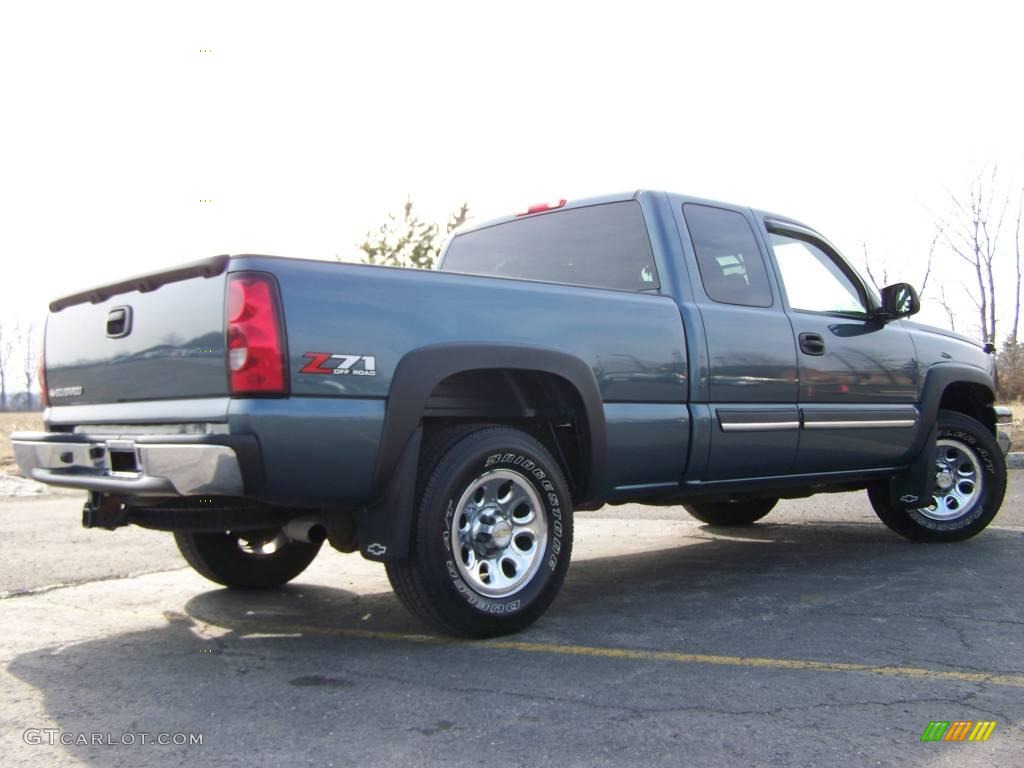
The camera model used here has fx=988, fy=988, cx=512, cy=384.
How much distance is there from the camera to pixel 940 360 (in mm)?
6469

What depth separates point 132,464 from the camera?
12.4 ft

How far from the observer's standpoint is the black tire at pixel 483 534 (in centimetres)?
386

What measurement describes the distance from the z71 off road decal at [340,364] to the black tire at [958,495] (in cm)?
426

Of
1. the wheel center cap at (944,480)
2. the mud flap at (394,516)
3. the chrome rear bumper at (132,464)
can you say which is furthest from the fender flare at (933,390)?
the chrome rear bumper at (132,464)

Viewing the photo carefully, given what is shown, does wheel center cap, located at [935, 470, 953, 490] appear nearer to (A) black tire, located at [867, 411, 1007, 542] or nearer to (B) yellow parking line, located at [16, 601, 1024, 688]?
(A) black tire, located at [867, 411, 1007, 542]

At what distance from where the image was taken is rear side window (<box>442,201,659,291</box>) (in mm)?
5156

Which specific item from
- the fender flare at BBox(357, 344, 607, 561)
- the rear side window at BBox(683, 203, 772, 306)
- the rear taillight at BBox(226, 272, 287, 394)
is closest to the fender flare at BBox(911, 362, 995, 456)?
the rear side window at BBox(683, 203, 772, 306)

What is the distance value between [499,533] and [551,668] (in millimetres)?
671

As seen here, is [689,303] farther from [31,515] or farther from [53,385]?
[31,515]

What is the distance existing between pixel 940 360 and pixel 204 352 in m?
4.86

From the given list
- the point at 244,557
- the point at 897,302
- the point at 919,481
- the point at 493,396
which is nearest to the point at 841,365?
the point at 897,302

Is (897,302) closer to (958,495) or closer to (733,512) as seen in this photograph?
(958,495)

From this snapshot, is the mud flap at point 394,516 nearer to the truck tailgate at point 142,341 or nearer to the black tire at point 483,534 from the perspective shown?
the black tire at point 483,534

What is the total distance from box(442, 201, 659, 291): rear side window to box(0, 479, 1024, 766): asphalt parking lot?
5.49 ft
